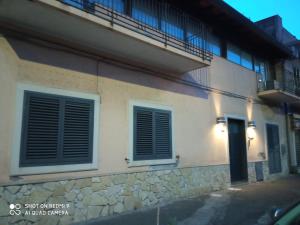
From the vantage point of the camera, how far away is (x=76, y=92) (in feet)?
19.8

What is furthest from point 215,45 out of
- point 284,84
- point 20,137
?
point 20,137

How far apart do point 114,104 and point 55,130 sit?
66.1 inches

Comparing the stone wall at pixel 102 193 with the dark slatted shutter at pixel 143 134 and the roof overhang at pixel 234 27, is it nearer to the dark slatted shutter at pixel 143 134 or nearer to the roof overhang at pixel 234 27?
the dark slatted shutter at pixel 143 134

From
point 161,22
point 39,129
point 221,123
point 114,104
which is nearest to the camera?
point 39,129

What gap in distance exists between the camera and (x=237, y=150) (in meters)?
11.3

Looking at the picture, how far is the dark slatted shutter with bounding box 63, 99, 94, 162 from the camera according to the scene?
5746 millimetres

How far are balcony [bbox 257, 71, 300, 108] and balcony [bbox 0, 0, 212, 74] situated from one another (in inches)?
185

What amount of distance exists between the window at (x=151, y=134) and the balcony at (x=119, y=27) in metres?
1.33

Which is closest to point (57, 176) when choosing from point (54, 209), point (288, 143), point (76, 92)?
point (54, 209)

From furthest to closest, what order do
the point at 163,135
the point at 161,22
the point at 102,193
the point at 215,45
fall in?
the point at 215,45, the point at 161,22, the point at 163,135, the point at 102,193

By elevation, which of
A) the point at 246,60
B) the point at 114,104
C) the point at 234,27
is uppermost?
the point at 234,27

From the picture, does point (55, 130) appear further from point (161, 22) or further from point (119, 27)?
point (161, 22)

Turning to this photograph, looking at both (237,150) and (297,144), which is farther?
(297,144)

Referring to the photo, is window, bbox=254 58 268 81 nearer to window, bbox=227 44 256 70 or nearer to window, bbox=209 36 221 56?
window, bbox=227 44 256 70
